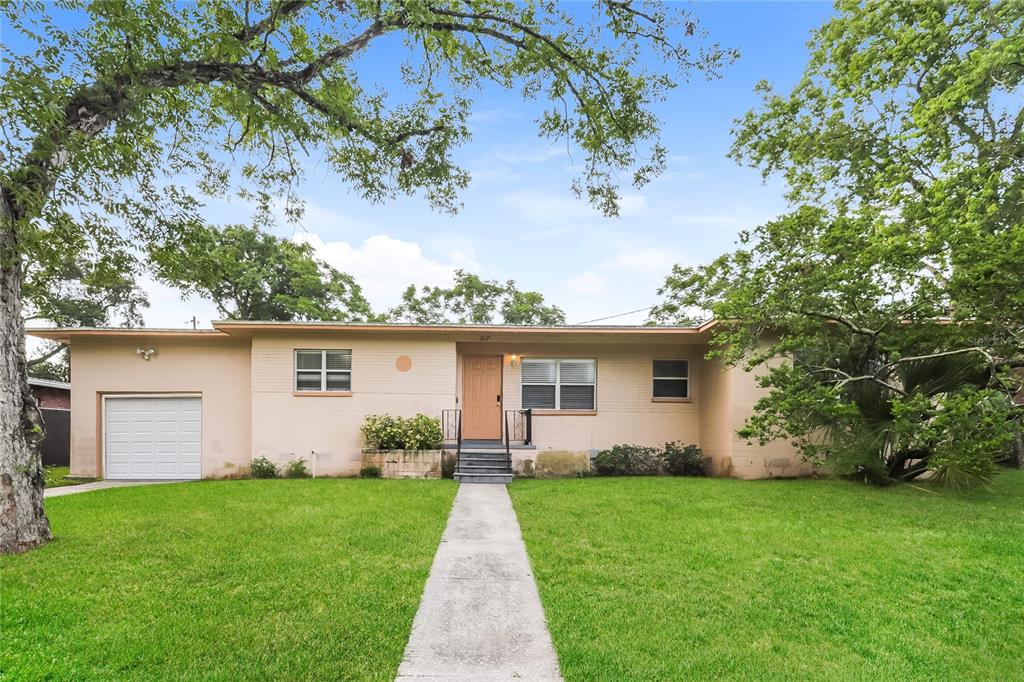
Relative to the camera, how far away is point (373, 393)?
35.0 ft

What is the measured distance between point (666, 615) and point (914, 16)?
12061mm

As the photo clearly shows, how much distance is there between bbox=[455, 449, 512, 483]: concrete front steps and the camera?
31.4ft

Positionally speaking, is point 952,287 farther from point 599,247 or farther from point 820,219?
point 599,247

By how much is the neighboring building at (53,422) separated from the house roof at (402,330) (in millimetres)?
4839

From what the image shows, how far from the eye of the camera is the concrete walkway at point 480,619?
278 cm

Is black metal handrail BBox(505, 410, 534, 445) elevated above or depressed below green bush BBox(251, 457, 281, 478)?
above

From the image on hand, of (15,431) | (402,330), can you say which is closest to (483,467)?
(402,330)

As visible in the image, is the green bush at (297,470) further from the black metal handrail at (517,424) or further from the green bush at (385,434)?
the black metal handrail at (517,424)

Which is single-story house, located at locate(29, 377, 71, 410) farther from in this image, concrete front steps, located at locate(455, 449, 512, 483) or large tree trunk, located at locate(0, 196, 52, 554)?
concrete front steps, located at locate(455, 449, 512, 483)

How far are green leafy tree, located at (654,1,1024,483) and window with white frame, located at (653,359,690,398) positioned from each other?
195cm

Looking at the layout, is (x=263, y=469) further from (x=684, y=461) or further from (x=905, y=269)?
(x=905, y=269)

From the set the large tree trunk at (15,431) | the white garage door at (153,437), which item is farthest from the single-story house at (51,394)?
the large tree trunk at (15,431)

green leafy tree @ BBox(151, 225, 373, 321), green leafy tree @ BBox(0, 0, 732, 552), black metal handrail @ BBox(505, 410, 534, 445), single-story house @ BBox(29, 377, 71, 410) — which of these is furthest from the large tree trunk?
green leafy tree @ BBox(151, 225, 373, 321)

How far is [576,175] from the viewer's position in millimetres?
6906
